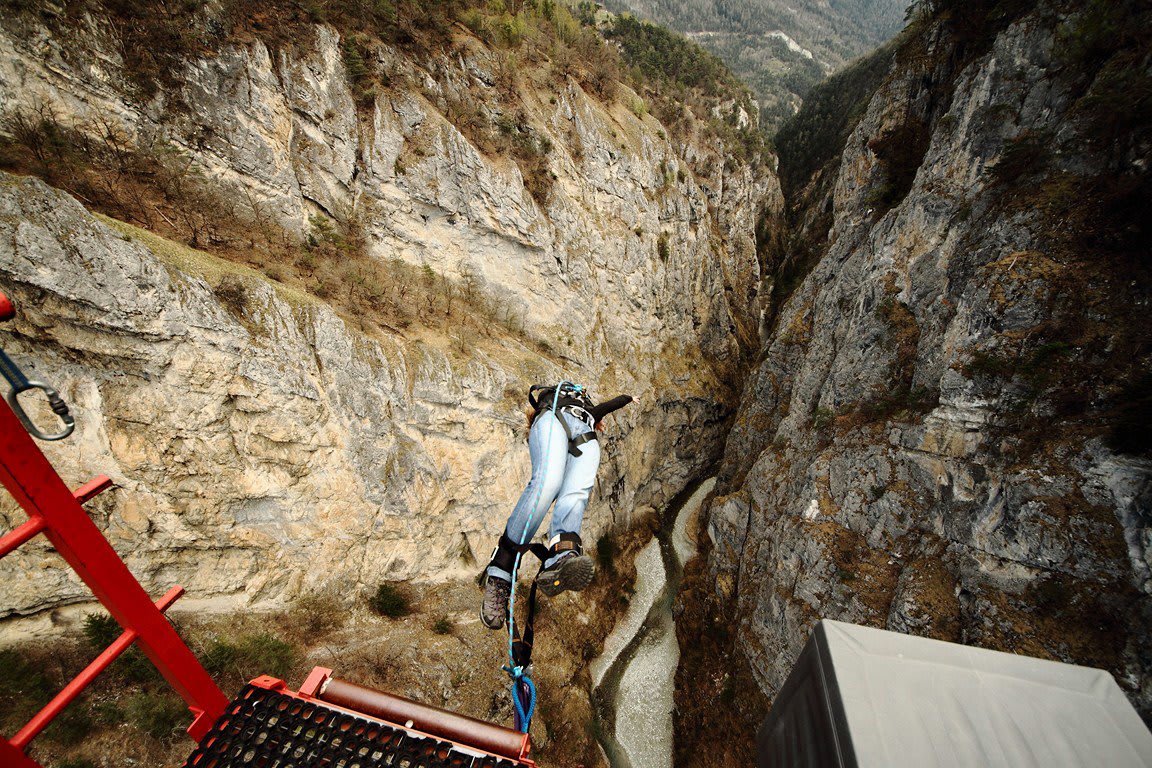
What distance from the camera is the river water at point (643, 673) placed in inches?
526

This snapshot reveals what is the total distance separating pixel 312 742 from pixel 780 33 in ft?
508

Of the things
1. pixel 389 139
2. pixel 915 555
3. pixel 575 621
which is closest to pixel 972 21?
pixel 915 555

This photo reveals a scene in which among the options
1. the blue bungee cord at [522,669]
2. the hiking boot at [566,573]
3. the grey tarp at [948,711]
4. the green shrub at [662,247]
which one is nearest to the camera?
the grey tarp at [948,711]

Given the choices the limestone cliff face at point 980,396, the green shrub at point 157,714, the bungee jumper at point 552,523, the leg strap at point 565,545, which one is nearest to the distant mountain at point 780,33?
the limestone cliff face at point 980,396

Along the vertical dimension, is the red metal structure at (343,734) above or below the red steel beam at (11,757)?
below

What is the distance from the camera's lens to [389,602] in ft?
36.9

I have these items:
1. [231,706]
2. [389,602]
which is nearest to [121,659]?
[389,602]

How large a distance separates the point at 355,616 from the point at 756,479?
45.4ft

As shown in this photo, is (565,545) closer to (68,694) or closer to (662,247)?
(68,694)

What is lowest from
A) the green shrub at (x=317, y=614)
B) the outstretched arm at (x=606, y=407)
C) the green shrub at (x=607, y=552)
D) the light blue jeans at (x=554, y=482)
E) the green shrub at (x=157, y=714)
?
the green shrub at (x=607, y=552)

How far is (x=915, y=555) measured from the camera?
31.1ft

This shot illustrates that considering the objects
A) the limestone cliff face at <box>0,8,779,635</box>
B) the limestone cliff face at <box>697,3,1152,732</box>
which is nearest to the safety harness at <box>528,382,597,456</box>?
the limestone cliff face at <box>0,8,779,635</box>

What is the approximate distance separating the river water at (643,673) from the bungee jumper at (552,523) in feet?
39.9

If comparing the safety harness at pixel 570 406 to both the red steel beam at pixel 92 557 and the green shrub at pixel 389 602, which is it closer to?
the red steel beam at pixel 92 557
